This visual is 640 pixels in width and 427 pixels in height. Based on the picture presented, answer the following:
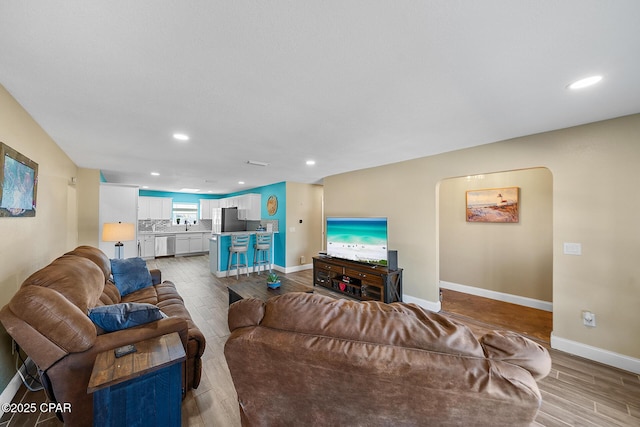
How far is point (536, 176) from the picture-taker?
3658 millimetres

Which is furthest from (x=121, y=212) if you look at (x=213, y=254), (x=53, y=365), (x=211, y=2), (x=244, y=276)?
(x=211, y=2)

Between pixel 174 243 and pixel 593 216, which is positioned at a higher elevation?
pixel 593 216

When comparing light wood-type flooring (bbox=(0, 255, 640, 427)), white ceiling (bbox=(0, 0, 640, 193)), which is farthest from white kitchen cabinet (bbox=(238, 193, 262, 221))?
white ceiling (bbox=(0, 0, 640, 193))

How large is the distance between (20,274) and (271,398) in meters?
2.57

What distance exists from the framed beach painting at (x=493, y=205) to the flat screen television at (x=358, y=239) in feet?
6.28

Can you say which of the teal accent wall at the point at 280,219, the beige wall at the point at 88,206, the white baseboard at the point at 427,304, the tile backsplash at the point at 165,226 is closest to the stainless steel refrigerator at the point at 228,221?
the teal accent wall at the point at 280,219

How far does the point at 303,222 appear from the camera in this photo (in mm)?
6395

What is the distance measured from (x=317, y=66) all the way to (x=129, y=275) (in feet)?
11.0

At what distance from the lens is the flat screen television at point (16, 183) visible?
167 centimetres

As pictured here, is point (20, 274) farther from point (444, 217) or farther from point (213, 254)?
point (444, 217)

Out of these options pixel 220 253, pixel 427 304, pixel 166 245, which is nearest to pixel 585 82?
pixel 427 304

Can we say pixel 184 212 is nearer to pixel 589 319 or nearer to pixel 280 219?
pixel 280 219

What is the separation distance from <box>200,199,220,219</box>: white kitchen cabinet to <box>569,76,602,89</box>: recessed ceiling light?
958 centimetres

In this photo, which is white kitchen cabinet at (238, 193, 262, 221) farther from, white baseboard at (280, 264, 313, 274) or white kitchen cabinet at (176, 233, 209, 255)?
white kitchen cabinet at (176, 233, 209, 255)
